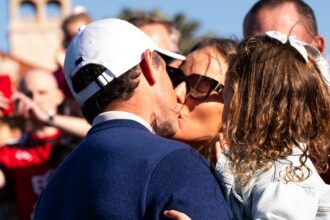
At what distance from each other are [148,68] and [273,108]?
1.56 ft

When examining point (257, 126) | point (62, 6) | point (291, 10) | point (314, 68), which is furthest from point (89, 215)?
point (62, 6)

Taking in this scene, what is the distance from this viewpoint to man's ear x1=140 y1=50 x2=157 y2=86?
117 inches

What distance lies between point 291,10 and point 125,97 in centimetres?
214

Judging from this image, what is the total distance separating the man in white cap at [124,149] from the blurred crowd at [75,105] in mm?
581

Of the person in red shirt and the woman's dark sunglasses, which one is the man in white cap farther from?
the person in red shirt

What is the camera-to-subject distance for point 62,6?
78375 mm

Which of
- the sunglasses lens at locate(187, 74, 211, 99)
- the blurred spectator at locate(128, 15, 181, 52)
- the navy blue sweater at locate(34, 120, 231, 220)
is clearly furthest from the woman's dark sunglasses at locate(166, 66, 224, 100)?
the blurred spectator at locate(128, 15, 181, 52)

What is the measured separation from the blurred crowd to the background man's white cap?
582mm

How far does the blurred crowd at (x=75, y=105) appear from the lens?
3900 mm

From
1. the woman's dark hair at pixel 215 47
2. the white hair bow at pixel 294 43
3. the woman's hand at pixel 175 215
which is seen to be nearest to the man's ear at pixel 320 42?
the woman's dark hair at pixel 215 47

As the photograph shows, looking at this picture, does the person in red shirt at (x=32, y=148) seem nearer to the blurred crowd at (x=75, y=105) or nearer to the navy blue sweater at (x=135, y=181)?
the blurred crowd at (x=75, y=105)

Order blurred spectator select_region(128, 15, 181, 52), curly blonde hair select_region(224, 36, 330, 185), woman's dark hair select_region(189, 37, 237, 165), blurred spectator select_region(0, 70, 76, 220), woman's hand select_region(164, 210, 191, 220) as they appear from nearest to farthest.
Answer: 1. woman's hand select_region(164, 210, 191, 220)
2. curly blonde hair select_region(224, 36, 330, 185)
3. woman's dark hair select_region(189, 37, 237, 165)
4. blurred spectator select_region(128, 15, 181, 52)
5. blurred spectator select_region(0, 70, 76, 220)

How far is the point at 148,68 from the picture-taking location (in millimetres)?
2982

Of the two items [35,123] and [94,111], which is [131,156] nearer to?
[94,111]
